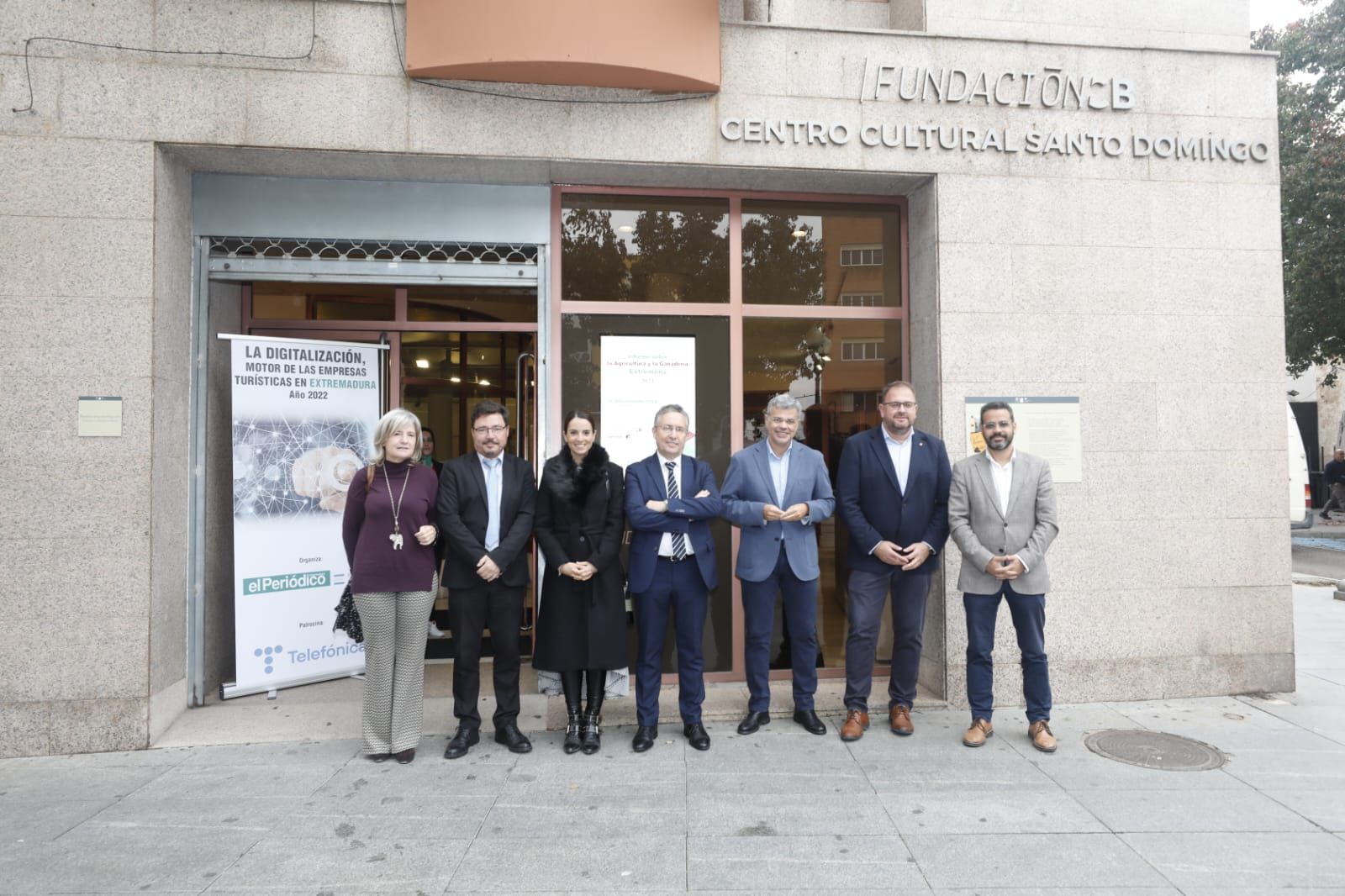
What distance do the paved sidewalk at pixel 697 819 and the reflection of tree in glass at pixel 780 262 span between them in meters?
3.20

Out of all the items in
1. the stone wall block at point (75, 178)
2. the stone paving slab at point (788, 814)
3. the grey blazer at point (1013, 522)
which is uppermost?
the stone wall block at point (75, 178)

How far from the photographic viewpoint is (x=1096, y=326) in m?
5.77

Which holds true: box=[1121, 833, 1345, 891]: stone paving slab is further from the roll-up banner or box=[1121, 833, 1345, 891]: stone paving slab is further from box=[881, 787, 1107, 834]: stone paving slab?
the roll-up banner

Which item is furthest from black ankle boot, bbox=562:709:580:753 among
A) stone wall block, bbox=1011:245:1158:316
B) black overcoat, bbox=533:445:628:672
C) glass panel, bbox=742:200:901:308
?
stone wall block, bbox=1011:245:1158:316

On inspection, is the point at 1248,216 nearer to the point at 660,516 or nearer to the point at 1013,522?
the point at 1013,522

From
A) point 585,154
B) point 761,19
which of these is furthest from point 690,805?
point 761,19

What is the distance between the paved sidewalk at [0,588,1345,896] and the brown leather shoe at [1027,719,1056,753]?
0.08 metres

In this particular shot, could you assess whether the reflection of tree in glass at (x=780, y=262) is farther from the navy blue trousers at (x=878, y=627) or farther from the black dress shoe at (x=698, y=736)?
the black dress shoe at (x=698, y=736)

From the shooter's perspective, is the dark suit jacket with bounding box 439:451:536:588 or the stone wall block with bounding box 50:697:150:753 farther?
the stone wall block with bounding box 50:697:150:753

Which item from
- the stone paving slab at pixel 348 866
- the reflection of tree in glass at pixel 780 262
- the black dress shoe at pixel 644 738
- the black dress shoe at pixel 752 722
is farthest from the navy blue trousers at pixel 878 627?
the stone paving slab at pixel 348 866

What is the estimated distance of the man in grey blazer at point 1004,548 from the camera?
15.5 feet

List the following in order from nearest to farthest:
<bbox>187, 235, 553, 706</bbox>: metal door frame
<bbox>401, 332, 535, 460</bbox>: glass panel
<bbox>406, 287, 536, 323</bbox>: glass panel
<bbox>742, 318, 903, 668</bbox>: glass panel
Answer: <bbox>187, 235, 553, 706</bbox>: metal door frame, <bbox>742, 318, 903, 668</bbox>: glass panel, <bbox>406, 287, 536, 323</bbox>: glass panel, <bbox>401, 332, 535, 460</bbox>: glass panel

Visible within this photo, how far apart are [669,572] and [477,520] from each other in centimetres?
120

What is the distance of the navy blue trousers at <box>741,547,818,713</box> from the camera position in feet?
16.1
